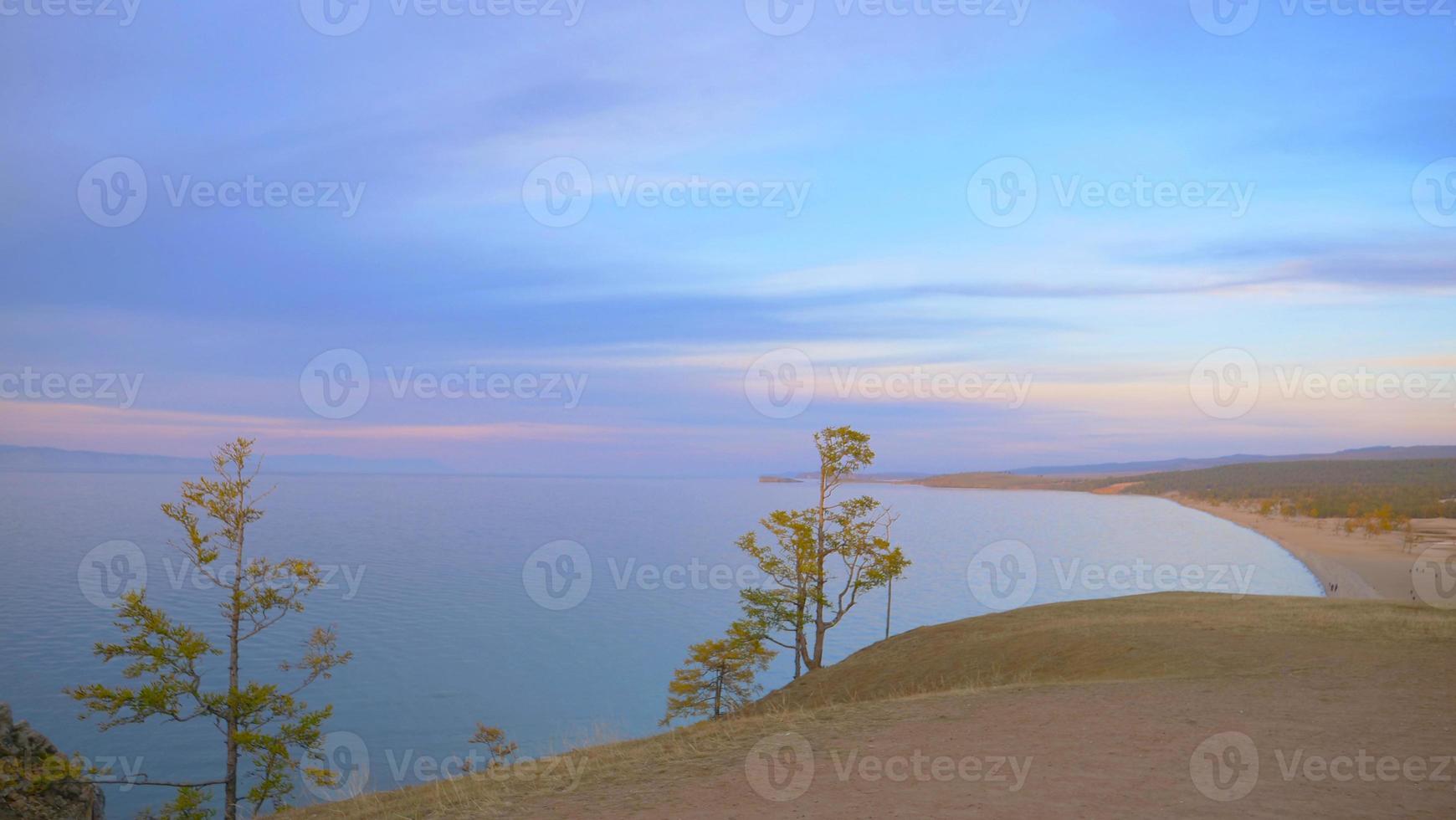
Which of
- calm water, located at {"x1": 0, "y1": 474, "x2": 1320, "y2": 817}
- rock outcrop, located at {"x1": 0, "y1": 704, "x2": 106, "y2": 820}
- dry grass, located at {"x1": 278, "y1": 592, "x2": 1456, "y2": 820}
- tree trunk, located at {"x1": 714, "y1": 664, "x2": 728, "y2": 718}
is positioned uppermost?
dry grass, located at {"x1": 278, "y1": 592, "x2": 1456, "y2": 820}

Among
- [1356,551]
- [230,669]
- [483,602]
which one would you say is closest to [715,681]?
[230,669]

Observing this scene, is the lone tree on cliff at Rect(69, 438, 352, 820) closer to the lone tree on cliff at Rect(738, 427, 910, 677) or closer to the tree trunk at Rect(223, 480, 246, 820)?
the tree trunk at Rect(223, 480, 246, 820)

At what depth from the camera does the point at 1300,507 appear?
16138 cm

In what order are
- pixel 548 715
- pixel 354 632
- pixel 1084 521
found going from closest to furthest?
pixel 548 715 → pixel 354 632 → pixel 1084 521

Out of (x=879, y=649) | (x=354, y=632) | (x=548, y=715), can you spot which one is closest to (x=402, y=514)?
(x=354, y=632)

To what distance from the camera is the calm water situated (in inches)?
1460

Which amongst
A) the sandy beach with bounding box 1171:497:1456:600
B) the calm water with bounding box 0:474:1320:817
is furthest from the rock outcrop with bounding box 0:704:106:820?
the sandy beach with bounding box 1171:497:1456:600

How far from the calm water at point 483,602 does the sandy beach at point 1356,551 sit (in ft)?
10.2

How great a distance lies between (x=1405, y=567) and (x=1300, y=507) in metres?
90.2

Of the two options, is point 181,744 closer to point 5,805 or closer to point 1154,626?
point 5,805

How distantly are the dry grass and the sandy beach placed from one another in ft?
86.1

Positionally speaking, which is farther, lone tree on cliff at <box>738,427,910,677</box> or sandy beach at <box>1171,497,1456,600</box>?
sandy beach at <box>1171,497,1456,600</box>

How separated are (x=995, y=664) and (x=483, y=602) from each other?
165 feet

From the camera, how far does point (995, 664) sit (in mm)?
24062
